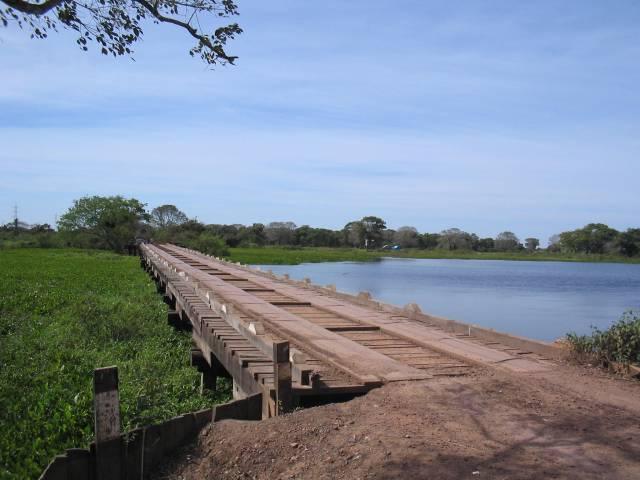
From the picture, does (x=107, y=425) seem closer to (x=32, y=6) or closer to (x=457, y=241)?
(x=32, y=6)

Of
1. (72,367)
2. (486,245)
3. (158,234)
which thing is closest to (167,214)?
(158,234)

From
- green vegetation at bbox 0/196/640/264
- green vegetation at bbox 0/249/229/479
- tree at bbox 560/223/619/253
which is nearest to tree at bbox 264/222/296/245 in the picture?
green vegetation at bbox 0/196/640/264

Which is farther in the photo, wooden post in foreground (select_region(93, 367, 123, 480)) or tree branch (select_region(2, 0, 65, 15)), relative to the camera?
tree branch (select_region(2, 0, 65, 15))

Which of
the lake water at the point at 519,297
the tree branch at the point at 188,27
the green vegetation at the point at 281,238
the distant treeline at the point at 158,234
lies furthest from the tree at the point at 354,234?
the tree branch at the point at 188,27

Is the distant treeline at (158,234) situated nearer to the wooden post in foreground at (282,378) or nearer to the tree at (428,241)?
the tree at (428,241)

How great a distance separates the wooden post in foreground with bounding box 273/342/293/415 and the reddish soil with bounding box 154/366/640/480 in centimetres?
19

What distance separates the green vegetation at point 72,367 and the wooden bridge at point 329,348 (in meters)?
1.07

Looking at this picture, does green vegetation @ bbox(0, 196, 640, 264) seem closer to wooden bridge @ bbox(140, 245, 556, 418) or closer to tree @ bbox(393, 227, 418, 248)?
tree @ bbox(393, 227, 418, 248)

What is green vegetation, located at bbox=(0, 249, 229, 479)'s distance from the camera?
7336 millimetres

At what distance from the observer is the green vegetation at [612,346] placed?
6324 millimetres

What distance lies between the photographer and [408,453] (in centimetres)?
428

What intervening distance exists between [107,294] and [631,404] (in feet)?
64.0

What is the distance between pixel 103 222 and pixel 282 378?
58755mm

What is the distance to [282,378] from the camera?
540 centimetres
